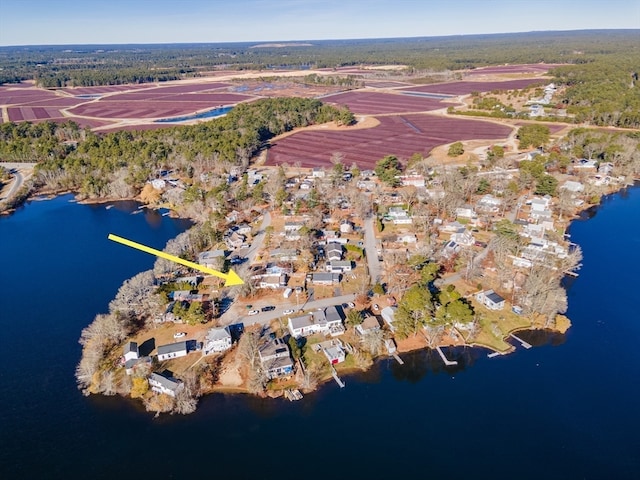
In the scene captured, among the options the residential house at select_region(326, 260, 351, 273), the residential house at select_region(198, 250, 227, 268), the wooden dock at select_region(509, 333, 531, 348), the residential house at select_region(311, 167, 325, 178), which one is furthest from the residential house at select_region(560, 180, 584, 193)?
the residential house at select_region(198, 250, 227, 268)

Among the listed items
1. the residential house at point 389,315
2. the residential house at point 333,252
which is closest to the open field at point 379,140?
the residential house at point 333,252

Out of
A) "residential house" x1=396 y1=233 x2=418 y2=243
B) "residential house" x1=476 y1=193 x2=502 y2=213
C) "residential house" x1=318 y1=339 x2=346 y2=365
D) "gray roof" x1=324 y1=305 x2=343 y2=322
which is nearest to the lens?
"residential house" x1=318 y1=339 x2=346 y2=365

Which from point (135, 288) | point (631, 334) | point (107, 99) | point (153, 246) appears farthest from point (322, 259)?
point (107, 99)

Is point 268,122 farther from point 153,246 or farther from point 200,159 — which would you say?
point 153,246

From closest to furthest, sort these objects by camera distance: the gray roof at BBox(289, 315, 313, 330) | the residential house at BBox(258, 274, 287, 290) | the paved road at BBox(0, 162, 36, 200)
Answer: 1. the gray roof at BBox(289, 315, 313, 330)
2. the residential house at BBox(258, 274, 287, 290)
3. the paved road at BBox(0, 162, 36, 200)

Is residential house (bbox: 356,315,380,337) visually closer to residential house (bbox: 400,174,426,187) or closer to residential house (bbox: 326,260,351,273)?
residential house (bbox: 326,260,351,273)

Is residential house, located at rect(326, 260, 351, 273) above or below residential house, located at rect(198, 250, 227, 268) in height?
below
